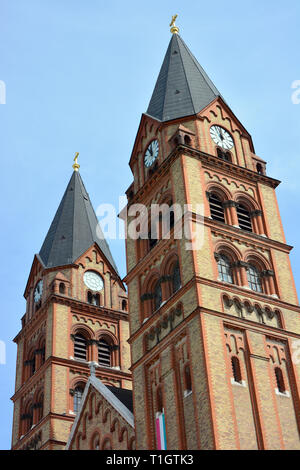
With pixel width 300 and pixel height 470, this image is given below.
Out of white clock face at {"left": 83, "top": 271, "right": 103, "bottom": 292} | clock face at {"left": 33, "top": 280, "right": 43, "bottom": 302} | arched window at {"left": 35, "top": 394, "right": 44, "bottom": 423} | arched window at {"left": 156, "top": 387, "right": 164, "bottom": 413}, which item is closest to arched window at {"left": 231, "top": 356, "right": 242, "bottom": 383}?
arched window at {"left": 156, "top": 387, "right": 164, "bottom": 413}

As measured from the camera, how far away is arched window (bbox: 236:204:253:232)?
4209 centimetres

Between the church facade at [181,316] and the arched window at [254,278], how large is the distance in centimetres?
8

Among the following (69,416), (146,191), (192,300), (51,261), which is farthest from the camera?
(51,261)

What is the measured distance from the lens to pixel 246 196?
43.2m

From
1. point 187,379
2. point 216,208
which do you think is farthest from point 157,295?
point 187,379

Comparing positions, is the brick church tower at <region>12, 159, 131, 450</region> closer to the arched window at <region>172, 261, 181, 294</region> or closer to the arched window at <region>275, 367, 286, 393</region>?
the arched window at <region>172, 261, 181, 294</region>

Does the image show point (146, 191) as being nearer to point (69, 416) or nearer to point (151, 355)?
point (151, 355)

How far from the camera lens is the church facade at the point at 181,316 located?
34.4 meters

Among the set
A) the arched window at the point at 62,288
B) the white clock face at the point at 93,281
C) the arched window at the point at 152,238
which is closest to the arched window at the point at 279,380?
the arched window at the point at 152,238

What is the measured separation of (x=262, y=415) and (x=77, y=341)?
21.8 m

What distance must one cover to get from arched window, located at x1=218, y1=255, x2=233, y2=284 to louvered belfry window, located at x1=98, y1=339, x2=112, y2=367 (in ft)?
56.9

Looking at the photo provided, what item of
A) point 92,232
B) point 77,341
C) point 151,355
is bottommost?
point 151,355

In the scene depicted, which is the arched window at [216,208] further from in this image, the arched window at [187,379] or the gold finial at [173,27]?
the gold finial at [173,27]
